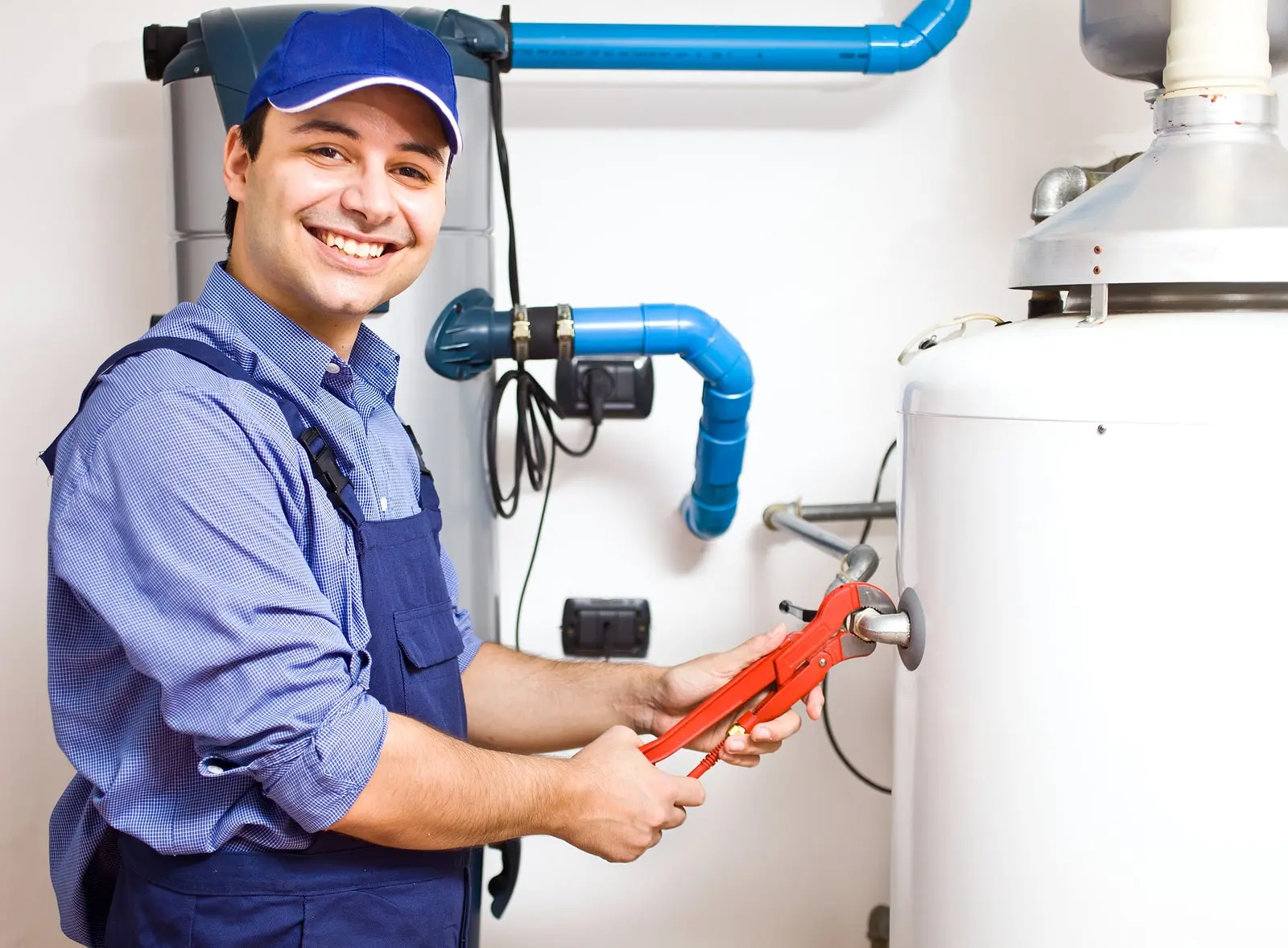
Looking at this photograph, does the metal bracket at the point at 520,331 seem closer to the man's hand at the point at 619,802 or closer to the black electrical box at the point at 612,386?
the black electrical box at the point at 612,386

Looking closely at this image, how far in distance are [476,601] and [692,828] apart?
1.91ft

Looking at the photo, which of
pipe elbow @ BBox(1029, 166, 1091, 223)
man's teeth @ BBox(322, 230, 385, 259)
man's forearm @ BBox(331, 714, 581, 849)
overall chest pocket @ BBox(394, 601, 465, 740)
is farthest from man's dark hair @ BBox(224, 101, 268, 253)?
pipe elbow @ BBox(1029, 166, 1091, 223)

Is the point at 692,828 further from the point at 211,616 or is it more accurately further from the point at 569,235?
the point at 211,616

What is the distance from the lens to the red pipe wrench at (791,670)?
3.51 ft

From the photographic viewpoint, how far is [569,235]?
1706 mm

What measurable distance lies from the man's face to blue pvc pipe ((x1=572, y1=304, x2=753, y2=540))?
0.44 meters

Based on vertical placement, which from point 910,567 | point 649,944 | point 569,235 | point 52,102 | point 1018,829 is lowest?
point 649,944

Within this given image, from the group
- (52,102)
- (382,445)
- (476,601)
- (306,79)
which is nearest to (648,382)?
(476,601)

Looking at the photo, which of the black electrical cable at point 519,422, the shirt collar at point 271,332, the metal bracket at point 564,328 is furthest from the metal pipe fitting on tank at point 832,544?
the shirt collar at point 271,332

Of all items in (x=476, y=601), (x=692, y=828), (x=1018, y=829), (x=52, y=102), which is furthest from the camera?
(x=692, y=828)

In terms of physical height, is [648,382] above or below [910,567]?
above

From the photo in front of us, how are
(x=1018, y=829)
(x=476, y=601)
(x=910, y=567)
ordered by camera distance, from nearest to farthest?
(x=1018, y=829) < (x=910, y=567) < (x=476, y=601)

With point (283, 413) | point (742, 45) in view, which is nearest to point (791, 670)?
point (283, 413)

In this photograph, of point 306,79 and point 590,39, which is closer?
point 306,79
